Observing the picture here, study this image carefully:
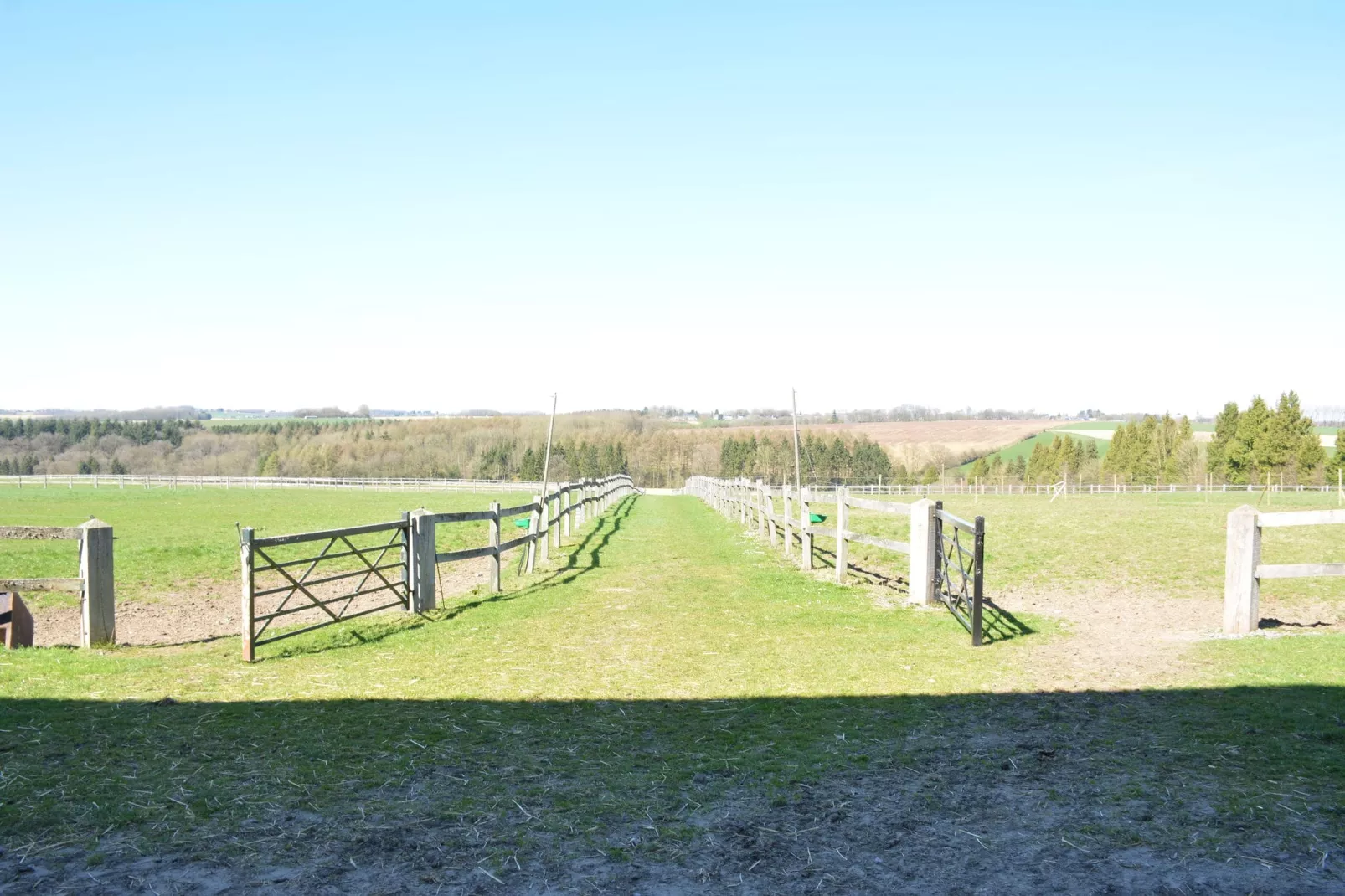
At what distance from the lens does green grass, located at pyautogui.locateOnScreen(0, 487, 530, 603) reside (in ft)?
60.3

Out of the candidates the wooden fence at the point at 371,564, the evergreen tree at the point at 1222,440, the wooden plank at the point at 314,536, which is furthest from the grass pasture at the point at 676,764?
the evergreen tree at the point at 1222,440

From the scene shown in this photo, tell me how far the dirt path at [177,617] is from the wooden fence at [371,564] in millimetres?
345

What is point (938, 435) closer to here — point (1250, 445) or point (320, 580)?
point (1250, 445)

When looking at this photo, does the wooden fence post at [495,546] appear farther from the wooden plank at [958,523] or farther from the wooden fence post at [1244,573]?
the wooden fence post at [1244,573]

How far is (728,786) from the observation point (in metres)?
5.18

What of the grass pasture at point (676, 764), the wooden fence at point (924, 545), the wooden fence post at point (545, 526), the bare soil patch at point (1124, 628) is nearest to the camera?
the grass pasture at point (676, 764)

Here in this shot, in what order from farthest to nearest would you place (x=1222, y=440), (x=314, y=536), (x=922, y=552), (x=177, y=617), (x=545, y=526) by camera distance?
1. (x=1222, y=440)
2. (x=545, y=526)
3. (x=177, y=617)
4. (x=922, y=552)
5. (x=314, y=536)

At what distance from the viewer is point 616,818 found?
4.71 meters

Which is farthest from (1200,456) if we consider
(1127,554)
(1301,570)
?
(1301,570)

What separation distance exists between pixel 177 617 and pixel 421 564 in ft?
16.7

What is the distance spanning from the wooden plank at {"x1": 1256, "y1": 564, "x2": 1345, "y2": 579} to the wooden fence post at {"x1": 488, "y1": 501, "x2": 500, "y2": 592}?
9.50 m

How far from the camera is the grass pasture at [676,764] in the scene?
4.10m

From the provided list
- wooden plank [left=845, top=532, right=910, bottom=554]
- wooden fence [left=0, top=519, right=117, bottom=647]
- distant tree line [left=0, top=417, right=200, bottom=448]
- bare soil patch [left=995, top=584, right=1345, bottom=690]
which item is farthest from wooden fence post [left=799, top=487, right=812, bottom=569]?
distant tree line [left=0, top=417, right=200, bottom=448]

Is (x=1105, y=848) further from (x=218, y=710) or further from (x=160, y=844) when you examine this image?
(x=218, y=710)
